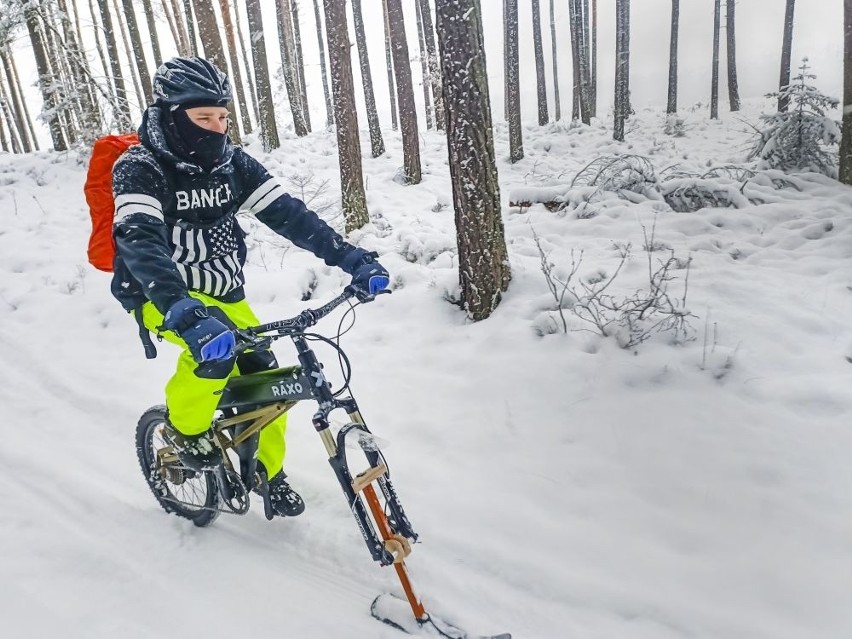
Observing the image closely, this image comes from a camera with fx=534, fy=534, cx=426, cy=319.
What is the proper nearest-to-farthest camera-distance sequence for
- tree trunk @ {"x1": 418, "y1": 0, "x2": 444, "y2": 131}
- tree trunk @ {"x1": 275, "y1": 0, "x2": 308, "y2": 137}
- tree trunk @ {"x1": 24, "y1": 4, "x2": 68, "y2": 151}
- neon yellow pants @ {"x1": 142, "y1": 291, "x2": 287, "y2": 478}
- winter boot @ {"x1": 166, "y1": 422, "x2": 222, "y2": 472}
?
neon yellow pants @ {"x1": 142, "y1": 291, "x2": 287, "y2": 478}, winter boot @ {"x1": 166, "y1": 422, "x2": 222, "y2": 472}, tree trunk @ {"x1": 24, "y1": 4, "x2": 68, "y2": 151}, tree trunk @ {"x1": 275, "y1": 0, "x2": 308, "y2": 137}, tree trunk @ {"x1": 418, "y1": 0, "x2": 444, "y2": 131}

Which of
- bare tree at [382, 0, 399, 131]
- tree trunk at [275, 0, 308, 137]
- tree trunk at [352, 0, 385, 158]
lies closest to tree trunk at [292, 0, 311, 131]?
tree trunk at [275, 0, 308, 137]

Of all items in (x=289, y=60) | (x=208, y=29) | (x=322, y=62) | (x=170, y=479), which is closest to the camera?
(x=170, y=479)

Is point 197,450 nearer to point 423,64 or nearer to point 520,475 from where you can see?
point 520,475

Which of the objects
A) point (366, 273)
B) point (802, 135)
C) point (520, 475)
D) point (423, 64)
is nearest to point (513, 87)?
point (802, 135)

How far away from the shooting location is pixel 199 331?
2043 mm

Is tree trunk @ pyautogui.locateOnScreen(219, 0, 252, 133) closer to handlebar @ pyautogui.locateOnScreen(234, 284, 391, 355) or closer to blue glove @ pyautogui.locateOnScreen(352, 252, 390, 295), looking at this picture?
blue glove @ pyautogui.locateOnScreen(352, 252, 390, 295)

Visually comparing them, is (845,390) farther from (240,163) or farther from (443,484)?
(240,163)

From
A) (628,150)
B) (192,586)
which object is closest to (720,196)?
(192,586)

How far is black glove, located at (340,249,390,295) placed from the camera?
2.46 meters

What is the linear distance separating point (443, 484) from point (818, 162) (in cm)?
786

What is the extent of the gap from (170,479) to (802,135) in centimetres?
915

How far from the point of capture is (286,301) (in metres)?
5.92

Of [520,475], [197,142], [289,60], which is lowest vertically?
[520,475]

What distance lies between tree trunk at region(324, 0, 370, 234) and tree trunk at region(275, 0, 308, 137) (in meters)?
9.14
